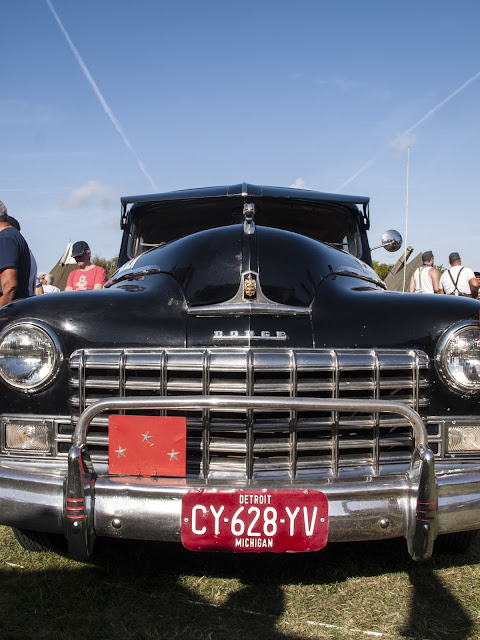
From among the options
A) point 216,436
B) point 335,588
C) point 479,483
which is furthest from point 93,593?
point 479,483

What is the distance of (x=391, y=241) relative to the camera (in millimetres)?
4215

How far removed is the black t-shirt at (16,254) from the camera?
4508mm

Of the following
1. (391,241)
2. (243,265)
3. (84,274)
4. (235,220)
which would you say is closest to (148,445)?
(243,265)

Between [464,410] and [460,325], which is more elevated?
[460,325]

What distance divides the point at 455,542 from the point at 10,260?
140 inches

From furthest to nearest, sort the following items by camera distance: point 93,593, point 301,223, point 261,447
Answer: point 301,223 < point 93,593 < point 261,447

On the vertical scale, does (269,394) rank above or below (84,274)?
below

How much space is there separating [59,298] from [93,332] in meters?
0.24

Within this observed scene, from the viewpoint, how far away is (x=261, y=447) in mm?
2137

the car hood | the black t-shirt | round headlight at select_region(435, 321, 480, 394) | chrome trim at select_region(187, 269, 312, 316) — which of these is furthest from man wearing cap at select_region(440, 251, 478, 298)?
chrome trim at select_region(187, 269, 312, 316)

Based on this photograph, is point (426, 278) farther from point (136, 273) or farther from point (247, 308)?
point (247, 308)

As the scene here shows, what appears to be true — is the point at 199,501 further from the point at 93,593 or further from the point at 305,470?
the point at 93,593

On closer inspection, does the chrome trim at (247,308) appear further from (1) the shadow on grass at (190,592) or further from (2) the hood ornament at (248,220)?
(1) the shadow on grass at (190,592)

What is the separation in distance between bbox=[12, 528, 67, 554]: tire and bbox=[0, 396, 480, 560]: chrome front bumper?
0.66 meters
